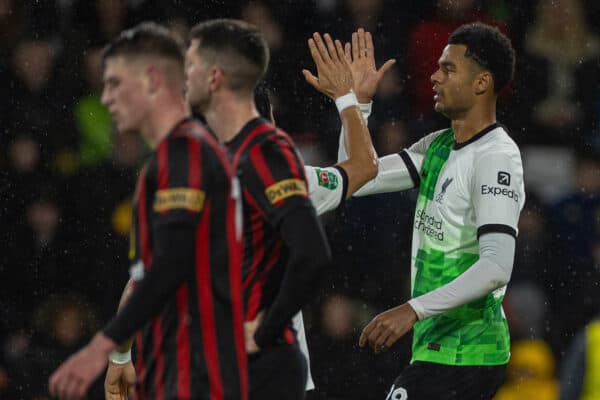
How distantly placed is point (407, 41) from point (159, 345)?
4289mm

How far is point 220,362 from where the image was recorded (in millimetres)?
2914

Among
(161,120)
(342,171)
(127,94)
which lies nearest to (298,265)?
(161,120)

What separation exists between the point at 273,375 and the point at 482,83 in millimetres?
1817

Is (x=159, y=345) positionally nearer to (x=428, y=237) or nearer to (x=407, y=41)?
(x=428, y=237)

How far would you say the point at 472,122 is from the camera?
177 inches

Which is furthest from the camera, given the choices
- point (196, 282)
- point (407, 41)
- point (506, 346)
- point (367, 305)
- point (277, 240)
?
point (407, 41)

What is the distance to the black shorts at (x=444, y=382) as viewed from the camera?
4262mm

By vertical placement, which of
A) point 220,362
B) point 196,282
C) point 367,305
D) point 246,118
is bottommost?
point 367,305

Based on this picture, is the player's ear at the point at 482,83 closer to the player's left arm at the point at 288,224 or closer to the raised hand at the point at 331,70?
the raised hand at the point at 331,70

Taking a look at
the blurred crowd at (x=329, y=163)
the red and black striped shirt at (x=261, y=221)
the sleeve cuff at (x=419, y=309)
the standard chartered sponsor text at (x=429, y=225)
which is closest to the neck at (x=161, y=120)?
the red and black striped shirt at (x=261, y=221)

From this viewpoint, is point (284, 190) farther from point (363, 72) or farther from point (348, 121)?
point (363, 72)

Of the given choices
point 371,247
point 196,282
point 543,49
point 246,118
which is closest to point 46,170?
point 371,247

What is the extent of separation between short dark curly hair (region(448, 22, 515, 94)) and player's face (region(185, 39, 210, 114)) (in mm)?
1477

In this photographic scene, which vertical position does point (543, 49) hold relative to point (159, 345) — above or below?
above
